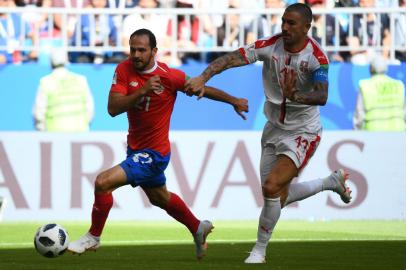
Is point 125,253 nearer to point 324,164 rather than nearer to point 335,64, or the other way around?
point 324,164

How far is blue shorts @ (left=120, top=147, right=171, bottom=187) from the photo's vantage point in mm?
12047

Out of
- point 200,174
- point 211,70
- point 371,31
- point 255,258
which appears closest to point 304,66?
point 211,70

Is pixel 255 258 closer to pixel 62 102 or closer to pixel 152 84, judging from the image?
pixel 152 84

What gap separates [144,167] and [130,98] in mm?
818

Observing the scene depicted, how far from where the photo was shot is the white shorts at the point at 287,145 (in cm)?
1237

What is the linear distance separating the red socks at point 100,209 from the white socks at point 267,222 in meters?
1.38

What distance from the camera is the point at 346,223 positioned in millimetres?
18953

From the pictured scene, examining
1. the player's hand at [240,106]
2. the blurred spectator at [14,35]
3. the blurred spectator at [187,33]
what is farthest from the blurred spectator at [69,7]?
the player's hand at [240,106]

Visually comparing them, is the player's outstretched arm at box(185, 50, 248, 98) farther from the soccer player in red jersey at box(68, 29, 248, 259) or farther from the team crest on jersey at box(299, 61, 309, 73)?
the team crest on jersey at box(299, 61, 309, 73)

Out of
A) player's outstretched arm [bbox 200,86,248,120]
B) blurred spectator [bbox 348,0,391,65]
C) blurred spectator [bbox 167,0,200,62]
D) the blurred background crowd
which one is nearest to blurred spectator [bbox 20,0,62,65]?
the blurred background crowd

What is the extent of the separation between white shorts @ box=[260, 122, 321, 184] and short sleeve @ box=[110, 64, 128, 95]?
156 cm

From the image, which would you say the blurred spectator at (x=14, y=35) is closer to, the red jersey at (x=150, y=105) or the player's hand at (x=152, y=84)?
the red jersey at (x=150, y=105)

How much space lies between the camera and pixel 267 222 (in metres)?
12.0

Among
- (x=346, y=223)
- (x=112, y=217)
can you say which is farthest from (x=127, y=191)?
(x=346, y=223)
